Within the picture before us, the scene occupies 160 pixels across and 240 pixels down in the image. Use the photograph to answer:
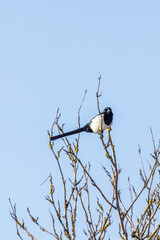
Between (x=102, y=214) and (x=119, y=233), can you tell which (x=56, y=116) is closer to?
(x=102, y=214)

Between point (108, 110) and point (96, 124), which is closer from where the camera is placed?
point (96, 124)

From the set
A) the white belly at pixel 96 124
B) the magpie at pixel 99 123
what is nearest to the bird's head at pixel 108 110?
the magpie at pixel 99 123

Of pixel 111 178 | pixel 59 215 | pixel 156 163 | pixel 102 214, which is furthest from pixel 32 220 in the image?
pixel 156 163

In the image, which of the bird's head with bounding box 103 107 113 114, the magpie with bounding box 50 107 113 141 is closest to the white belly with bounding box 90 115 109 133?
the magpie with bounding box 50 107 113 141

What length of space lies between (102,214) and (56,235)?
0.62 m

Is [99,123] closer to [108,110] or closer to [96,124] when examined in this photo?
[96,124]

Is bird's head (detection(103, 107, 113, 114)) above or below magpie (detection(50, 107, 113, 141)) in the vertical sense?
above

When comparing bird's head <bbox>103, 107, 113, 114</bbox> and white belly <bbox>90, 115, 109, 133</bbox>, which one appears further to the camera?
bird's head <bbox>103, 107, 113, 114</bbox>

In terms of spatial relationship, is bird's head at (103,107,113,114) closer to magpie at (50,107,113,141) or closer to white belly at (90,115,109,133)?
magpie at (50,107,113,141)

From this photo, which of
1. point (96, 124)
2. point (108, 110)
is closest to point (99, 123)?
point (96, 124)

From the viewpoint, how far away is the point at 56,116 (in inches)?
228

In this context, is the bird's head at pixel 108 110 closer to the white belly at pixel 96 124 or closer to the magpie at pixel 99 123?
the magpie at pixel 99 123

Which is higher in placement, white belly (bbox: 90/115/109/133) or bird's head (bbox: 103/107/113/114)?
bird's head (bbox: 103/107/113/114)

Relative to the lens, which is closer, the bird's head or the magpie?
the magpie
